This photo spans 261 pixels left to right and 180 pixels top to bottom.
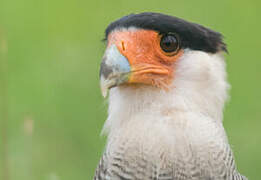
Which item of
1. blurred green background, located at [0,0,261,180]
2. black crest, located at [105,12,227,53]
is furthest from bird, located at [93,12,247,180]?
blurred green background, located at [0,0,261,180]

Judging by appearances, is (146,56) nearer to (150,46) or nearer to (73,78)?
(150,46)

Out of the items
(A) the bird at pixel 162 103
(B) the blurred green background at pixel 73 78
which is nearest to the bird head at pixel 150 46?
(A) the bird at pixel 162 103

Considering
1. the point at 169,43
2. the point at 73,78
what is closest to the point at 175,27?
the point at 169,43

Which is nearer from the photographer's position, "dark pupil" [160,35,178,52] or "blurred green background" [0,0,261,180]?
"dark pupil" [160,35,178,52]

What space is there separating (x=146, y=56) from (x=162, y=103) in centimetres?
26

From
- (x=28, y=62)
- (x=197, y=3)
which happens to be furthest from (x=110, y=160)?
(x=197, y=3)

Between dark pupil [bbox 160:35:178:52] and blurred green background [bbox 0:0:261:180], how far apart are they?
1.87m

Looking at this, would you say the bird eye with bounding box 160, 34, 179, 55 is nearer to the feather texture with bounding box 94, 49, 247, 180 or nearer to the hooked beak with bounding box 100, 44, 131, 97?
the feather texture with bounding box 94, 49, 247, 180

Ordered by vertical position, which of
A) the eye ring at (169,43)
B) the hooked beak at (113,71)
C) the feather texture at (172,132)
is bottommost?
the feather texture at (172,132)

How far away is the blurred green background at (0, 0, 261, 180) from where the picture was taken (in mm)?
5711

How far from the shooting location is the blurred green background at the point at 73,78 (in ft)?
18.7

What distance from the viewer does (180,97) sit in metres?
3.34

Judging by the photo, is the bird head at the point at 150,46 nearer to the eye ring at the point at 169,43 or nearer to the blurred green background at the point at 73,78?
the eye ring at the point at 169,43

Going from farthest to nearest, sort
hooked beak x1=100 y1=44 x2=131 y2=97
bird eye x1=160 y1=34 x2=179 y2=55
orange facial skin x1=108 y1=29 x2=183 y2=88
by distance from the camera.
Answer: bird eye x1=160 y1=34 x2=179 y2=55
orange facial skin x1=108 y1=29 x2=183 y2=88
hooked beak x1=100 y1=44 x2=131 y2=97
